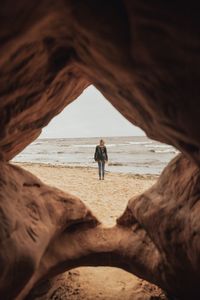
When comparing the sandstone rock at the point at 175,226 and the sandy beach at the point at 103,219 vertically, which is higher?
the sandstone rock at the point at 175,226

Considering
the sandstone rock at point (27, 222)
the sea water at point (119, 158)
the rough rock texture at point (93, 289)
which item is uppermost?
the sandstone rock at point (27, 222)

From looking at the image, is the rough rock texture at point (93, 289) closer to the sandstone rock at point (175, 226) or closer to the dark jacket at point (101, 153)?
the sandstone rock at point (175, 226)

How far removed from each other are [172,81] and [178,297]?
2353 mm

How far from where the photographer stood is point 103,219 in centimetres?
689

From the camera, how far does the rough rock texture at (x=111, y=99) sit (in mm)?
1783

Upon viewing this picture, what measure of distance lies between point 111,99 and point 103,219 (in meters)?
4.24

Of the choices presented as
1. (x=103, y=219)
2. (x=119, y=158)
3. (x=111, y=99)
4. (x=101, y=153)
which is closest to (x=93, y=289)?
(x=111, y=99)

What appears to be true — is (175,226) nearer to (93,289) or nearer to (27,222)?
(27,222)

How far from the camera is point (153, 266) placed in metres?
3.45

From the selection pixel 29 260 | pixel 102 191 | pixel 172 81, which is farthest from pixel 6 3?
pixel 102 191

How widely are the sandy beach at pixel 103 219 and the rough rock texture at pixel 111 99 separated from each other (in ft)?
1.54

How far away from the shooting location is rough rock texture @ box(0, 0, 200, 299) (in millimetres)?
1783

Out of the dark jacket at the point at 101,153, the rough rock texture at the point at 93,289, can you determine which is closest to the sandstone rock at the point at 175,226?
the rough rock texture at the point at 93,289

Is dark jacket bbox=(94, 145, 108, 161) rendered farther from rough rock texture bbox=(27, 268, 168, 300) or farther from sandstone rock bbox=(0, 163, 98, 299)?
sandstone rock bbox=(0, 163, 98, 299)
